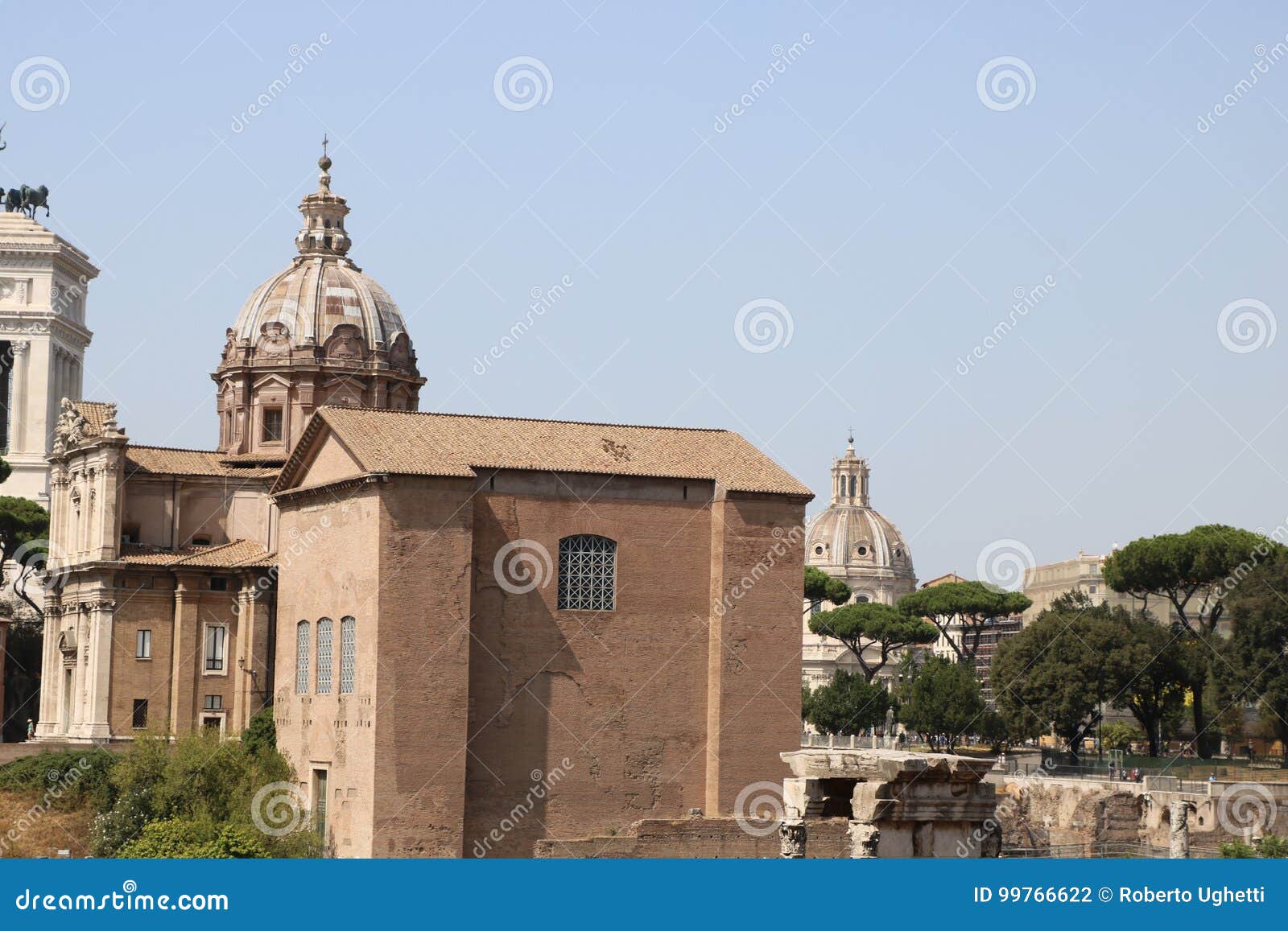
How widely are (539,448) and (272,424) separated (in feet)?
45.5

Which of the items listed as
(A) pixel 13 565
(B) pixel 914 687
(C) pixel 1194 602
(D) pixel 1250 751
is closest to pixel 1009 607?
(C) pixel 1194 602

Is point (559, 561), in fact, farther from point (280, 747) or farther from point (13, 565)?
point (13, 565)

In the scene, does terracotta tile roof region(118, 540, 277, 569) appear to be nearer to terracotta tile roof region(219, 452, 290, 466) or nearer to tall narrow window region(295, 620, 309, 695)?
terracotta tile roof region(219, 452, 290, 466)

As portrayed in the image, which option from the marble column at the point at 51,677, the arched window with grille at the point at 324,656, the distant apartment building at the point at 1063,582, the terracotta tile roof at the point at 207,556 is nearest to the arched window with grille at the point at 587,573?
the arched window with grille at the point at 324,656

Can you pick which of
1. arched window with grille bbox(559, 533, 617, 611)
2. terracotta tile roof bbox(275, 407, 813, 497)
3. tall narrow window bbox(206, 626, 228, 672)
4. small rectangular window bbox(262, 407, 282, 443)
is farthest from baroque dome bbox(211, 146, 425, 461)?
arched window with grille bbox(559, 533, 617, 611)

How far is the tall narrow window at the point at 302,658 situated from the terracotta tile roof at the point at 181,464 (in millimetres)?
8384

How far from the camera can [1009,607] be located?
91875 millimetres

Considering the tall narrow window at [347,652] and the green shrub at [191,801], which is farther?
the tall narrow window at [347,652]

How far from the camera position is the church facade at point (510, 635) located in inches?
1564

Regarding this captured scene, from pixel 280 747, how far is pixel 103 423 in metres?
11.7

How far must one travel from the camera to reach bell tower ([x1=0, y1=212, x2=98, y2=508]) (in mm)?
82062

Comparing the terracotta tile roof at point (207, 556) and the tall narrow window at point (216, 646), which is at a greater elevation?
the terracotta tile roof at point (207, 556)

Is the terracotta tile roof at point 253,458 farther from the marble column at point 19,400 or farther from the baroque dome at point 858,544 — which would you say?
the baroque dome at point 858,544

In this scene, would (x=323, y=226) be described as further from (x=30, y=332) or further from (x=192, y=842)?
(x=30, y=332)
